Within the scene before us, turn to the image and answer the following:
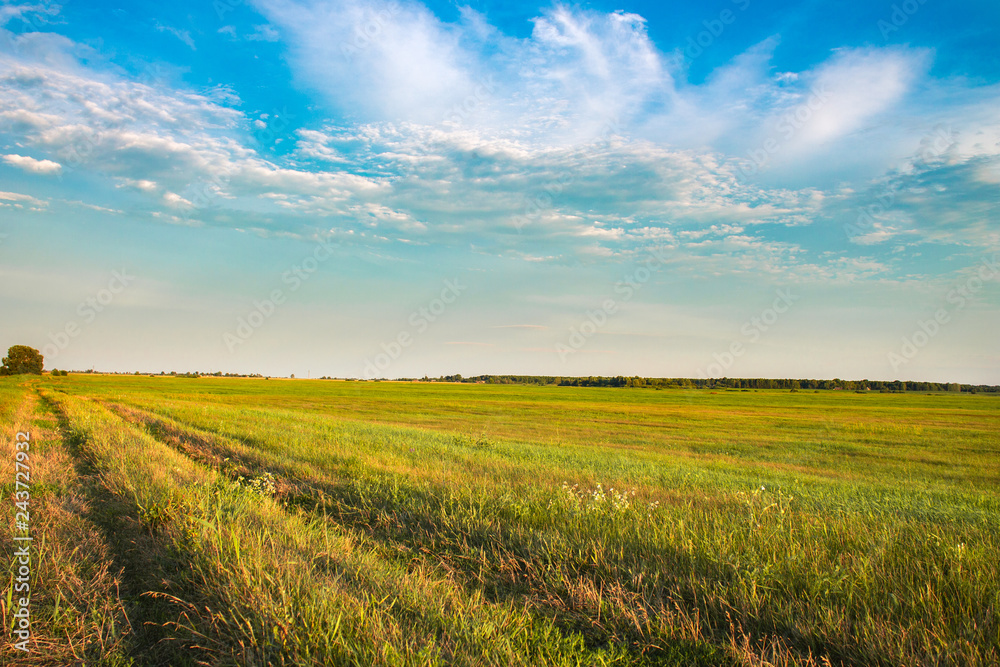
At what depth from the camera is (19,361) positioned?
108 m

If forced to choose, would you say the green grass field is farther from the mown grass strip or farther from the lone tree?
the lone tree

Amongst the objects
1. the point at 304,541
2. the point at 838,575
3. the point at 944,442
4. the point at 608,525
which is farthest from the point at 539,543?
the point at 944,442

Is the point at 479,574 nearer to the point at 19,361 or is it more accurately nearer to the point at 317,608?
the point at 317,608

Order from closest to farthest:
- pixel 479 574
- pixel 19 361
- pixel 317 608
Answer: pixel 317 608 → pixel 479 574 → pixel 19 361

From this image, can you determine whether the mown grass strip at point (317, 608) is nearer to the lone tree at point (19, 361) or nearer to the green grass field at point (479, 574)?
the green grass field at point (479, 574)

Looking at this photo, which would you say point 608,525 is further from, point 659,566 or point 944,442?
point 944,442

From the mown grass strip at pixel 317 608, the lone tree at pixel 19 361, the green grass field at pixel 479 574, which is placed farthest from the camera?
the lone tree at pixel 19 361

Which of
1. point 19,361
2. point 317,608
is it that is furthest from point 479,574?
point 19,361

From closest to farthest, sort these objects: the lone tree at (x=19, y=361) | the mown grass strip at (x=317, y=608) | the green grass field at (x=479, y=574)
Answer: the mown grass strip at (x=317, y=608)
the green grass field at (x=479, y=574)
the lone tree at (x=19, y=361)

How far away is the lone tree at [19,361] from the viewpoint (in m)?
107

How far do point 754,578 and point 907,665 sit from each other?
1.11 m

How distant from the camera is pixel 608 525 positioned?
5.54m

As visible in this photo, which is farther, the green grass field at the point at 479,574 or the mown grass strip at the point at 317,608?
the green grass field at the point at 479,574

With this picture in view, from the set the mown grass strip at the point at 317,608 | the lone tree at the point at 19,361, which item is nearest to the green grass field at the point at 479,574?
the mown grass strip at the point at 317,608
